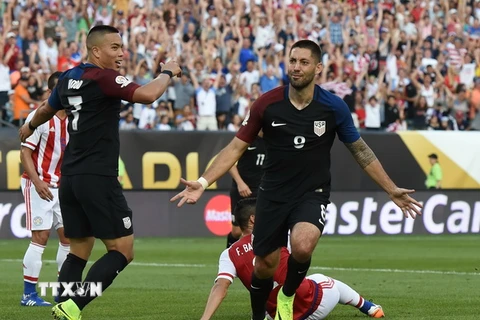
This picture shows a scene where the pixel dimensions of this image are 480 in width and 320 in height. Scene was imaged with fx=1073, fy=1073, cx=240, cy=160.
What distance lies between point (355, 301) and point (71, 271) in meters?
2.68

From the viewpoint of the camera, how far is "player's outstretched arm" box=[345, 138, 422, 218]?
9.12 meters

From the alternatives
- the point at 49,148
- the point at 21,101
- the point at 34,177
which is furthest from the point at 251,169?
the point at 21,101

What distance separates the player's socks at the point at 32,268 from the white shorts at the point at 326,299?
3.40 meters

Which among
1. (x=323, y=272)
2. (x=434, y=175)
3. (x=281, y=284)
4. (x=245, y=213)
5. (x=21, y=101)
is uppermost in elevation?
(x=245, y=213)

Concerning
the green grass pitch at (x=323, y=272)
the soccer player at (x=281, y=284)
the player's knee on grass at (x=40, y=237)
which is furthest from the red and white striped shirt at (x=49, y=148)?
the soccer player at (x=281, y=284)

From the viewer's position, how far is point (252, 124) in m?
9.23

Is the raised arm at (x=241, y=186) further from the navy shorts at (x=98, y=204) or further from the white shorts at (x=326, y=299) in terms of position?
the navy shorts at (x=98, y=204)

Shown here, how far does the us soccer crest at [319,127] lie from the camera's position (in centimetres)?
908

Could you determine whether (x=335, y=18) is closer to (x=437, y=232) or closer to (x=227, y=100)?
(x=227, y=100)

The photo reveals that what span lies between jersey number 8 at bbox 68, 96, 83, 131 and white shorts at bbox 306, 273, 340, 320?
260cm

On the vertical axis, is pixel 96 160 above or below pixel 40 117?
below

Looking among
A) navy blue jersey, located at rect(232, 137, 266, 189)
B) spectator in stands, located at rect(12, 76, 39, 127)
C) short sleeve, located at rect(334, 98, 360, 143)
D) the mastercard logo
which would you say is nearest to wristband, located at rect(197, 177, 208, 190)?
short sleeve, located at rect(334, 98, 360, 143)

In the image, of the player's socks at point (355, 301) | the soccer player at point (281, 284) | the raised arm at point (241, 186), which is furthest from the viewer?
the raised arm at point (241, 186)

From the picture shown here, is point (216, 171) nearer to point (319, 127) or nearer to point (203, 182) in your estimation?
point (203, 182)
